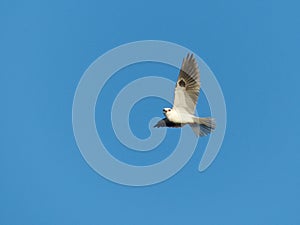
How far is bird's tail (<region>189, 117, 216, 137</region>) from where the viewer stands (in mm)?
15906

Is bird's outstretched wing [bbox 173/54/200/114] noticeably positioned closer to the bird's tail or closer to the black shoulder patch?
the black shoulder patch

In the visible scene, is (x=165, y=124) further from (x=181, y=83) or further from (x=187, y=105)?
(x=181, y=83)

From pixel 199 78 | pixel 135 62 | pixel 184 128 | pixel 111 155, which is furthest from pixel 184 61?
pixel 111 155

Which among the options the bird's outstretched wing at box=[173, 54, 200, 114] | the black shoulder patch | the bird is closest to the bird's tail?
the bird

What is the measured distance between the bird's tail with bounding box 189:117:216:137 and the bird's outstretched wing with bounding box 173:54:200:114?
10.8 inches

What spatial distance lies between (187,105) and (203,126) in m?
→ 0.48

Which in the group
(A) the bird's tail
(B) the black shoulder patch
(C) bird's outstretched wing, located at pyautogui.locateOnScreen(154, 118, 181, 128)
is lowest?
(A) the bird's tail

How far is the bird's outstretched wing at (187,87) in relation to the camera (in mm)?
15539

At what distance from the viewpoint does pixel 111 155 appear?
1881 centimetres

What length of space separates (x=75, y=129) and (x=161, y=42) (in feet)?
7.82

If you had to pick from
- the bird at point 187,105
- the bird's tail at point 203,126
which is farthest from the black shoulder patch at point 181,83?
the bird's tail at point 203,126

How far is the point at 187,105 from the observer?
1574 cm

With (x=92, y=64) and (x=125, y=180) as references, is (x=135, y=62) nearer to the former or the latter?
(x=92, y=64)

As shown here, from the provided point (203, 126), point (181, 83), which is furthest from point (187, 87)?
point (203, 126)
